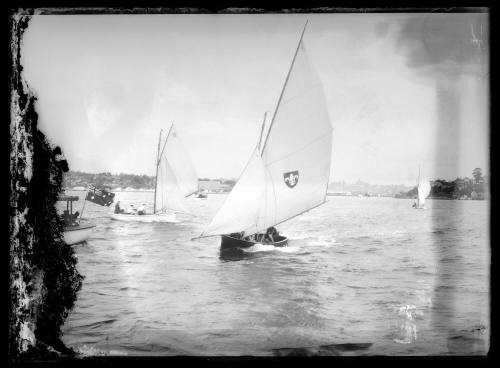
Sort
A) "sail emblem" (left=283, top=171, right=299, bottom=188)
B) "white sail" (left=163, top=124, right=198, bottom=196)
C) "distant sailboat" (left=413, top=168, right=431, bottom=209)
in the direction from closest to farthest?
"distant sailboat" (left=413, top=168, right=431, bottom=209) → "white sail" (left=163, top=124, right=198, bottom=196) → "sail emblem" (left=283, top=171, right=299, bottom=188)

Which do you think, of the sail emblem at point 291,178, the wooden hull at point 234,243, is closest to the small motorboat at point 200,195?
the wooden hull at point 234,243

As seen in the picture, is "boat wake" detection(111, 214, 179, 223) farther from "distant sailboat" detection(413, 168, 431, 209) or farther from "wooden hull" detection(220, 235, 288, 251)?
"distant sailboat" detection(413, 168, 431, 209)

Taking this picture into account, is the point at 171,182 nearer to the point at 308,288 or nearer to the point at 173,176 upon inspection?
the point at 173,176

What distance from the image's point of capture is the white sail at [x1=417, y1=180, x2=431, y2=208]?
2002 mm

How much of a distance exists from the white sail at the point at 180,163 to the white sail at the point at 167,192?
31 millimetres

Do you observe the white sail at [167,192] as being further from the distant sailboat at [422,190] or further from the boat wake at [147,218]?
the distant sailboat at [422,190]

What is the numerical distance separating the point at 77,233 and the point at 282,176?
1.29 metres

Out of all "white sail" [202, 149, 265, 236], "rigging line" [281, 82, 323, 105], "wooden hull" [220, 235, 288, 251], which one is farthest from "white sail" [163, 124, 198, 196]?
"rigging line" [281, 82, 323, 105]

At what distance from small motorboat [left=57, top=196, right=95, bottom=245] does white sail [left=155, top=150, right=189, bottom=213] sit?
429 millimetres

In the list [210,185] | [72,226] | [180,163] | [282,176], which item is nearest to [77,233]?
[72,226]

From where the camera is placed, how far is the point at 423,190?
2.06 meters

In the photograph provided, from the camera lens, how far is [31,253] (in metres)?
2.05

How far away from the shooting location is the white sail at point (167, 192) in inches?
85.4
